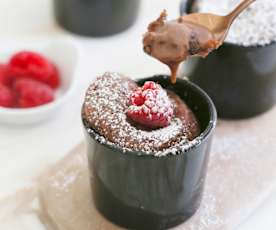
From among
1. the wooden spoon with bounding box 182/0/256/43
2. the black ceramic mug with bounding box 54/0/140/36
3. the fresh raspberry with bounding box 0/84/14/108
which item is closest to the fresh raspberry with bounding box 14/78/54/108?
the fresh raspberry with bounding box 0/84/14/108

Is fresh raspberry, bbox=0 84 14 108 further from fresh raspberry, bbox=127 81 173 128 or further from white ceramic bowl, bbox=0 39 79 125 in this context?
fresh raspberry, bbox=127 81 173 128

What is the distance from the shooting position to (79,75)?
49.0 inches

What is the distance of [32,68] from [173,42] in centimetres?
43

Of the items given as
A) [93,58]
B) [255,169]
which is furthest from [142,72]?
[255,169]

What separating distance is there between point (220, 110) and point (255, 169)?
159 millimetres

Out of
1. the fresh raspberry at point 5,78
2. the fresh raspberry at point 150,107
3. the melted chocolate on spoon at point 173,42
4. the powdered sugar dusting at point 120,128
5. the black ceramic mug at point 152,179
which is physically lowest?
the fresh raspberry at point 5,78

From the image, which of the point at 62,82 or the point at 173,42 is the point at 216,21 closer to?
the point at 173,42

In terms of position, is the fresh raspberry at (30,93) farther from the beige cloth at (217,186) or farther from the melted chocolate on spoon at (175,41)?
the melted chocolate on spoon at (175,41)

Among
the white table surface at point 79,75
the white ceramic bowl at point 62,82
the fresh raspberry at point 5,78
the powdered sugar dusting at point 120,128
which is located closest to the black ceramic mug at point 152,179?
the powdered sugar dusting at point 120,128

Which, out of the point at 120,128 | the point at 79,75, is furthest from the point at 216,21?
the point at 79,75

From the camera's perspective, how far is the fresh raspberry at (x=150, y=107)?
0.85 metres

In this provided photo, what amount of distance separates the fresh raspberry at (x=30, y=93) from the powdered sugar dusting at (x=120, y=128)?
28 centimetres

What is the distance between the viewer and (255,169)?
103cm

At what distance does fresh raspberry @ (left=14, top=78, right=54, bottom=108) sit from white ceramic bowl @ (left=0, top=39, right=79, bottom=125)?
0.02m
